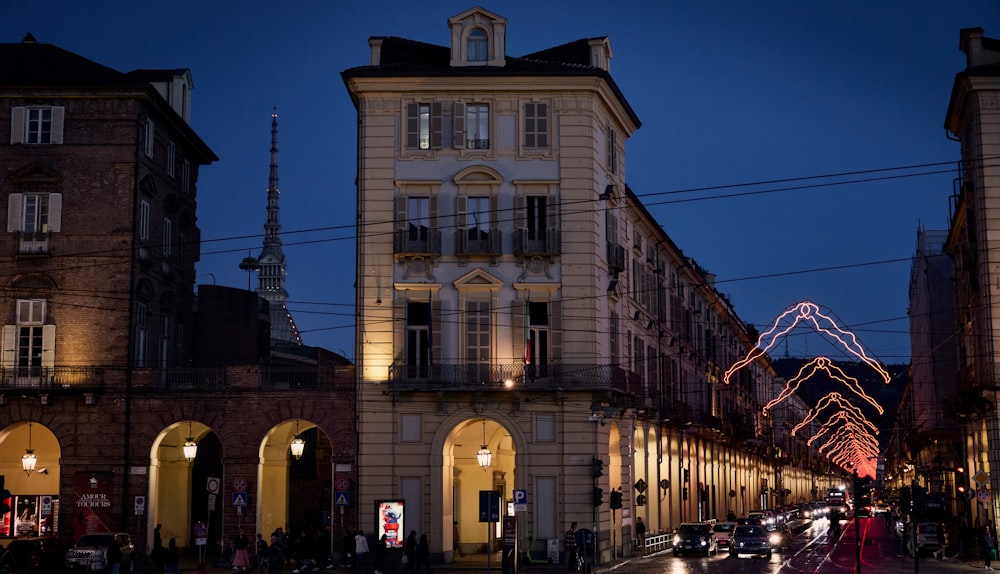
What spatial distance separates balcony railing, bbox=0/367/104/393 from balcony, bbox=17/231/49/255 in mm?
4524

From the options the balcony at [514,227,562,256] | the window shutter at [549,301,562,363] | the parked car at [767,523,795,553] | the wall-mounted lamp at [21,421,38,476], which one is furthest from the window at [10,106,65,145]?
the parked car at [767,523,795,553]

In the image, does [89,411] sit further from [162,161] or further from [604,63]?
[604,63]

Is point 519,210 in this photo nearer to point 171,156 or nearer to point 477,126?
point 477,126

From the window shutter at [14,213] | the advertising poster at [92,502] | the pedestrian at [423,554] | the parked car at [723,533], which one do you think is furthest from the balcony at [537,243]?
the window shutter at [14,213]

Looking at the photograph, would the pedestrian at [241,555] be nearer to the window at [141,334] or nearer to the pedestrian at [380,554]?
the pedestrian at [380,554]

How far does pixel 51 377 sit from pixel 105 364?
6.57 feet

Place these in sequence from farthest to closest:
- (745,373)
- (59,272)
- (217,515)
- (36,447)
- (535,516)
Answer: (745,373)
(217,515)
(36,447)
(59,272)
(535,516)

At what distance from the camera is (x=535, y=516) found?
45719 millimetres

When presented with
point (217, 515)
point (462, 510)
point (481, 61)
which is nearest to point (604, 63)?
point (481, 61)

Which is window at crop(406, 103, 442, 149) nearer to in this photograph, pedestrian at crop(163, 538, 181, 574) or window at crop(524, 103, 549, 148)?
window at crop(524, 103, 549, 148)

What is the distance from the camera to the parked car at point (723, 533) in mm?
58156

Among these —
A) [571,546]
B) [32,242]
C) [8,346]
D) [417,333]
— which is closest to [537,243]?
[417,333]

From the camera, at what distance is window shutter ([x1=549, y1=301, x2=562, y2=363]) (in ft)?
A: 152

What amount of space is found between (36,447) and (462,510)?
1749 centimetres
